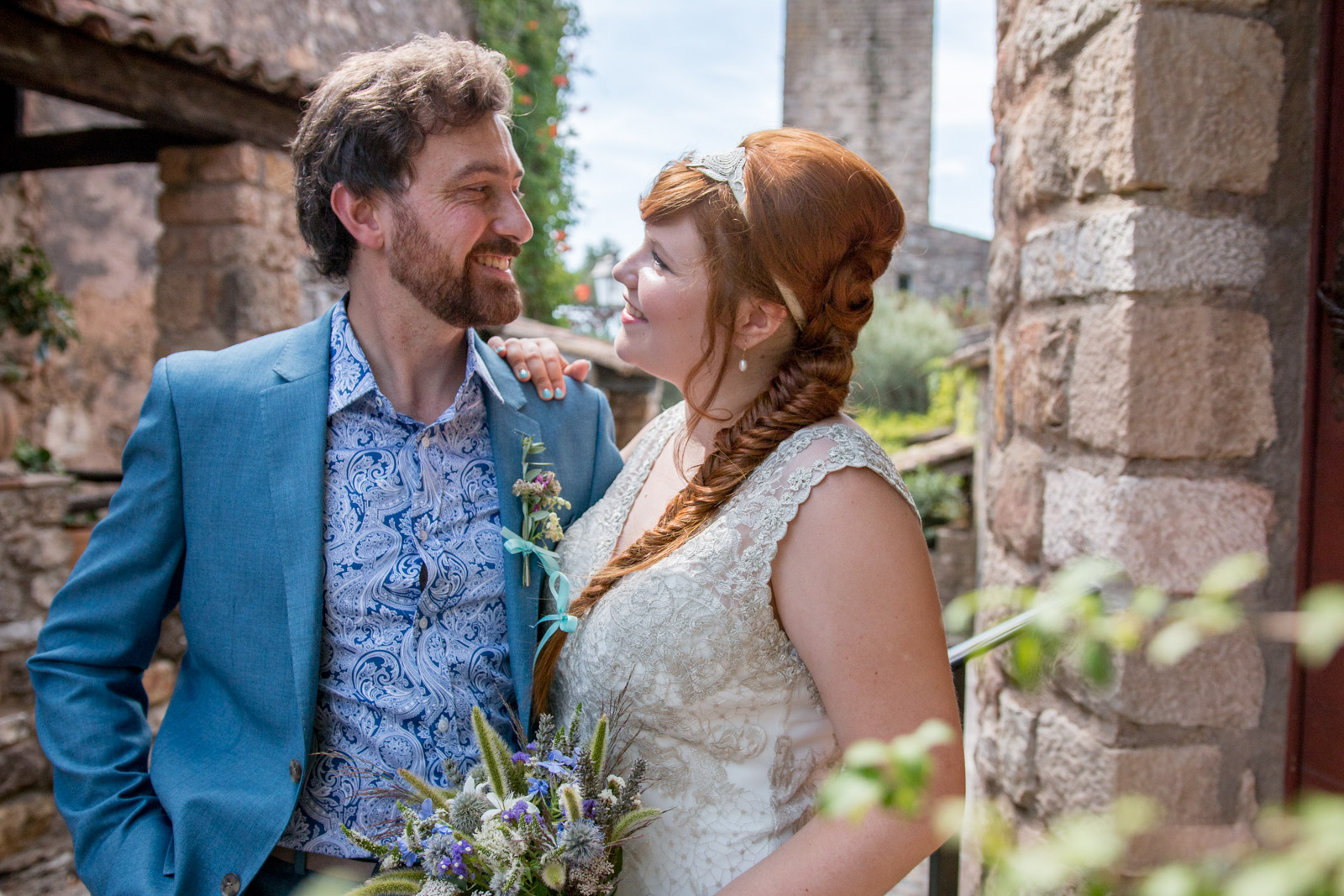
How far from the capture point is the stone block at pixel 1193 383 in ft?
7.02

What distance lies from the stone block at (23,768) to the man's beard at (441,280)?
9.95 ft

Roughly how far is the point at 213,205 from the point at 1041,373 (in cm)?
423

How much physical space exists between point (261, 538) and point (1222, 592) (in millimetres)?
1601

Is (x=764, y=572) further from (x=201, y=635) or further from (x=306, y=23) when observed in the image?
(x=306, y=23)

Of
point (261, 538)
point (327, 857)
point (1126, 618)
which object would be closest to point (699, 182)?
point (261, 538)

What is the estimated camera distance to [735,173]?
165 cm

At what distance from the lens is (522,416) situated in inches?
81.0

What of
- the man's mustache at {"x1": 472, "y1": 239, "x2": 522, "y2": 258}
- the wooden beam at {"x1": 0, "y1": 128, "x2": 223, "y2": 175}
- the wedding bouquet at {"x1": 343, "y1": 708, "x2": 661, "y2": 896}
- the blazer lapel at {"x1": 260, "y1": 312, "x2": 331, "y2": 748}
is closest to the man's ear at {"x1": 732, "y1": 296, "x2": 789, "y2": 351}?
the man's mustache at {"x1": 472, "y1": 239, "x2": 522, "y2": 258}

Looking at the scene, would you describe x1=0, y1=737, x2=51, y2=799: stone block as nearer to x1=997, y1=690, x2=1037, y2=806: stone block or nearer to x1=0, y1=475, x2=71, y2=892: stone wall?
x1=0, y1=475, x2=71, y2=892: stone wall

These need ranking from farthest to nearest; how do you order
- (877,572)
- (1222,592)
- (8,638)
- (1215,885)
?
(8,638) < (877,572) < (1222,592) < (1215,885)

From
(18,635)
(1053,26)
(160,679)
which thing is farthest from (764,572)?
(160,679)

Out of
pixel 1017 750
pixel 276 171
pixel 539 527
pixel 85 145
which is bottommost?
pixel 1017 750

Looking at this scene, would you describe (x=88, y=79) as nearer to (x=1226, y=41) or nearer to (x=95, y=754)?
(x=95, y=754)

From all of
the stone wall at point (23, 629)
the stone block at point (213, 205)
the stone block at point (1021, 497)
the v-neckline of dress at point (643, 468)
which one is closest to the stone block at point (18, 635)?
the stone wall at point (23, 629)
